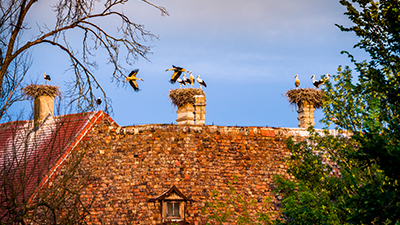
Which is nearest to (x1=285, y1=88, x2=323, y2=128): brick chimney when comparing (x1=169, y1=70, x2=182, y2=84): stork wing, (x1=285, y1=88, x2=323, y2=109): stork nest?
(x1=285, y1=88, x2=323, y2=109): stork nest

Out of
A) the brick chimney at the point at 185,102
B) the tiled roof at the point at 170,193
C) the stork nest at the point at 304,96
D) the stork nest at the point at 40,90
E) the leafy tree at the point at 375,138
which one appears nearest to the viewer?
the leafy tree at the point at 375,138

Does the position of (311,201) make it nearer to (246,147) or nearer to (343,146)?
(343,146)

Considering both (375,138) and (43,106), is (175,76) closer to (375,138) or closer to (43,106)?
(43,106)

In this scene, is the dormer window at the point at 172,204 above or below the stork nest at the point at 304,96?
below

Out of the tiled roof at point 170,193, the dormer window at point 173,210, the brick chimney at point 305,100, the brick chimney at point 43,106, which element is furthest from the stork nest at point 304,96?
the brick chimney at point 43,106

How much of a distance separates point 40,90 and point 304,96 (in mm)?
13733

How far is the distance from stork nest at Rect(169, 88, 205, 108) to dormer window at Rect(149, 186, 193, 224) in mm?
8053

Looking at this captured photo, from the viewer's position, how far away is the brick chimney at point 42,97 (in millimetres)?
23828

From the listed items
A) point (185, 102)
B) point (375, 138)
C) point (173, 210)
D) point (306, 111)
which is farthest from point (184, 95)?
point (375, 138)

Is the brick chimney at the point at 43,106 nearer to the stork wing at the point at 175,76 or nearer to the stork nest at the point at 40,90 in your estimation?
the stork nest at the point at 40,90

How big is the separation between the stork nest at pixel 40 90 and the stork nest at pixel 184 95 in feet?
→ 20.1

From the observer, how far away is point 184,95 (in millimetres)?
25828

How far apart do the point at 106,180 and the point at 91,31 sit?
28.5 ft

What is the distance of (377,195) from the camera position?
841 cm
